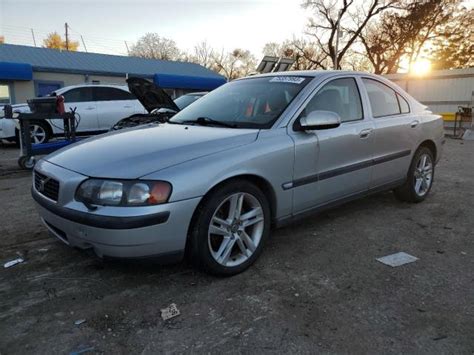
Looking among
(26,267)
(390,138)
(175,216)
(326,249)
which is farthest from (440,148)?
(26,267)

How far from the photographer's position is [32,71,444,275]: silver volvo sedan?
2.61 metres

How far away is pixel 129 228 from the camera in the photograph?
100.0 inches

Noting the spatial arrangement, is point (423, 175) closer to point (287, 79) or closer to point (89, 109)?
point (287, 79)

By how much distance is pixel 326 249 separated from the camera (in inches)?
143

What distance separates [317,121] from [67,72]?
21.9m

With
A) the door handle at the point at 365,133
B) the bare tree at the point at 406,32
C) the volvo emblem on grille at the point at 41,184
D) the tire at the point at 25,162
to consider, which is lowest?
the tire at the point at 25,162

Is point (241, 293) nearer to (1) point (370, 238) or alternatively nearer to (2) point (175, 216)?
(2) point (175, 216)

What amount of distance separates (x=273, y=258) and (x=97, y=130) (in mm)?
8751

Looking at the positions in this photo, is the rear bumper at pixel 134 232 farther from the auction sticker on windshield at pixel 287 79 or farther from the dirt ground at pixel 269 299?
the auction sticker on windshield at pixel 287 79

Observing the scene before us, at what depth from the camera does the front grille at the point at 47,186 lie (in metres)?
2.90

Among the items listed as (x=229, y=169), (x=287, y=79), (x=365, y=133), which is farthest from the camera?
(x=365, y=133)

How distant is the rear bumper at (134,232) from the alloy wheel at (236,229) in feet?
0.88

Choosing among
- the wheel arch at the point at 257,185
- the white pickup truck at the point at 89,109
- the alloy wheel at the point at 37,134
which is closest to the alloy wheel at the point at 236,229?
the wheel arch at the point at 257,185

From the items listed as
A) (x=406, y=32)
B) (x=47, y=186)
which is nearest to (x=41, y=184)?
(x=47, y=186)
